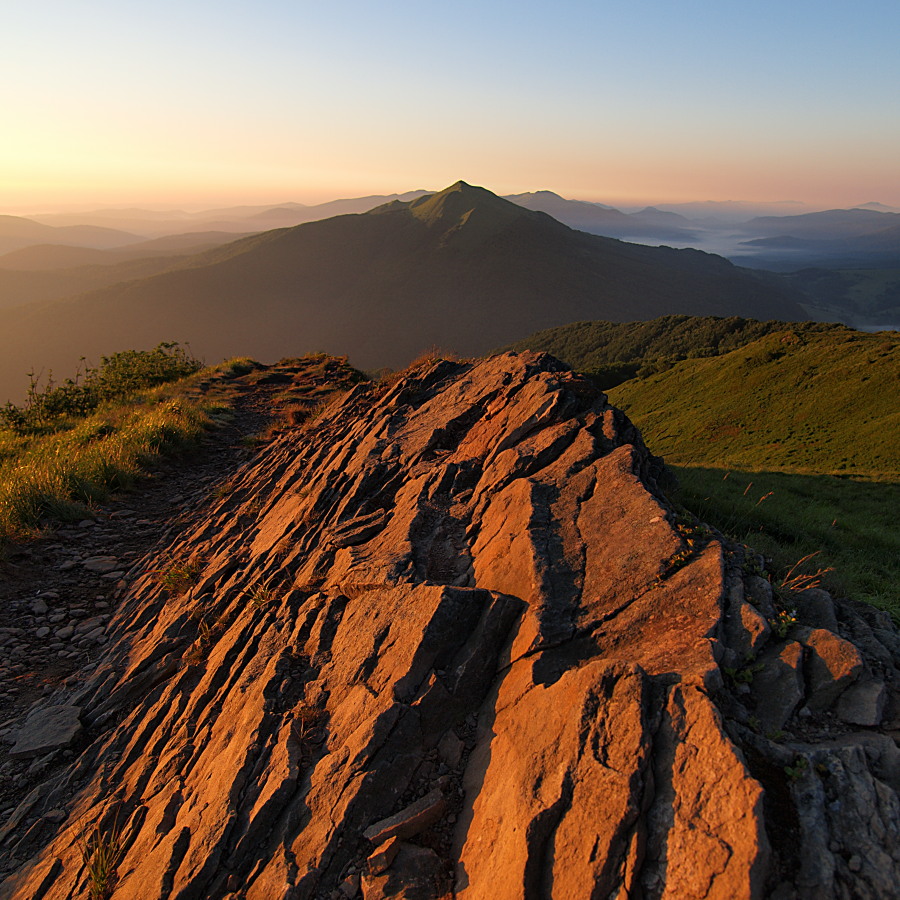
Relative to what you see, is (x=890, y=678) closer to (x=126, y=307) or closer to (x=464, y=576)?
(x=464, y=576)

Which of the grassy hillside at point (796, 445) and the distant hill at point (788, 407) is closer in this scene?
the grassy hillside at point (796, 445)

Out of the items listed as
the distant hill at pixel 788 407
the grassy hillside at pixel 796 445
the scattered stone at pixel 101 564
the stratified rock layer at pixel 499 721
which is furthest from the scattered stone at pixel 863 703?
the distant hill at pixel 788 407

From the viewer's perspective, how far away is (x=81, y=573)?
1044 centimetres

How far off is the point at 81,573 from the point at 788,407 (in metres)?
43.4

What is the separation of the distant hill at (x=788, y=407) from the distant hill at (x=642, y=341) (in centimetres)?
1689

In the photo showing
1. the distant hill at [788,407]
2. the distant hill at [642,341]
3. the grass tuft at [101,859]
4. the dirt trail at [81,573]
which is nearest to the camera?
the grass tuft at [101,859]

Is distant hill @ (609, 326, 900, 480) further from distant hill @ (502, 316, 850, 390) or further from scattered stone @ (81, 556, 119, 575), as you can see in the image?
scattered stone @ (81, 556, 119, 575)

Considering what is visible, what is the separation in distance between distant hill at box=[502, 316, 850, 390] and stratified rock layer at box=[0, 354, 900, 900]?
218 feet

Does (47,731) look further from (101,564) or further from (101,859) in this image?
(101,564)

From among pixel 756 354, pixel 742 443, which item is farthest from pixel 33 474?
pixel 756 354

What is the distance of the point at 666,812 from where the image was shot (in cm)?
329

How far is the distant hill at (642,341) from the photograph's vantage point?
77.4 metres

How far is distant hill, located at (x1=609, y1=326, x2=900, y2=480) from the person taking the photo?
30.8m

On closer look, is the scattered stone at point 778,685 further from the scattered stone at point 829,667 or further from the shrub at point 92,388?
the shrub at point 92,388
